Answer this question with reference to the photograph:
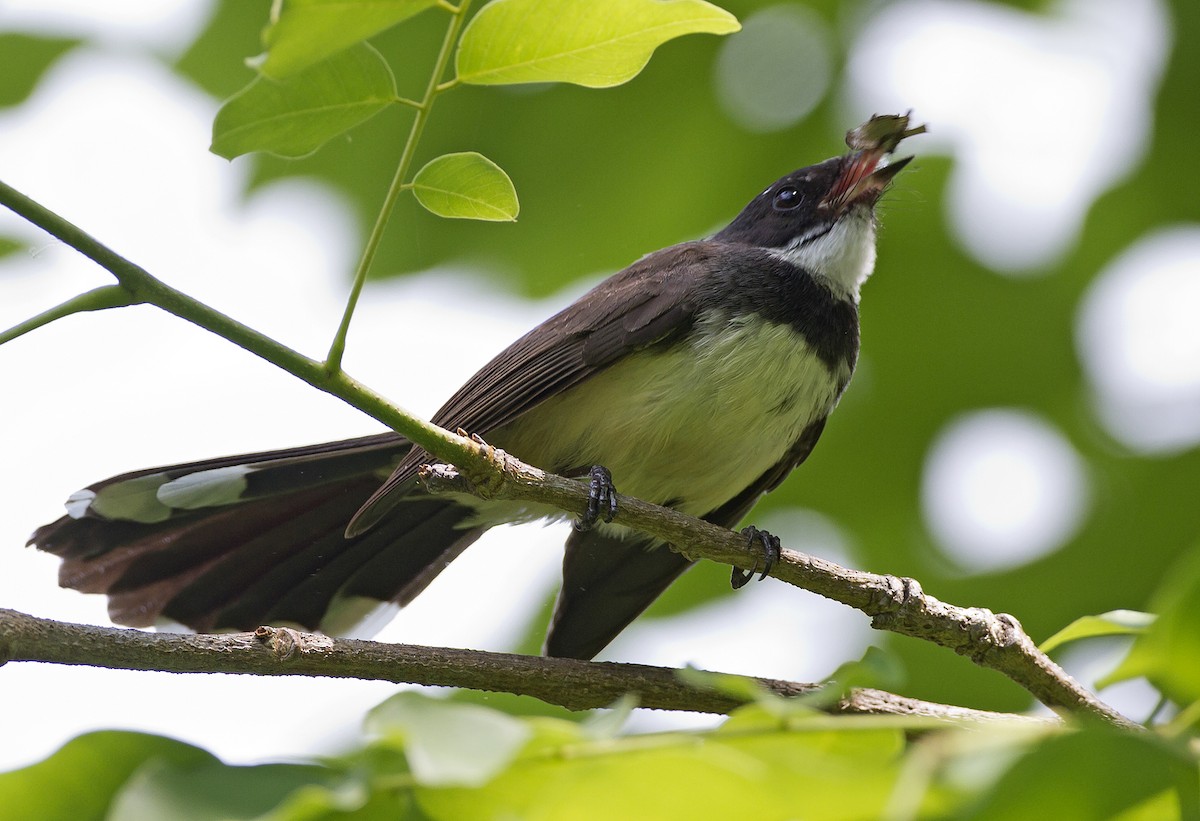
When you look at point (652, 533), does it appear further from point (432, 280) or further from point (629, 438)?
point (432, 280)

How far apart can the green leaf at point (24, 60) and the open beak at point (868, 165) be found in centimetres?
340

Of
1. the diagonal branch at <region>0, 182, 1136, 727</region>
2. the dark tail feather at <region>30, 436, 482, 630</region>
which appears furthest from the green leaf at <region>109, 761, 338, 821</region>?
the dark tail feather at <region>30, 436, 482, 630</region>

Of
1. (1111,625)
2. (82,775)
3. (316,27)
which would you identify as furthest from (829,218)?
(82,775)

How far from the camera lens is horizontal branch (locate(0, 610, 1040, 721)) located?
2600mm

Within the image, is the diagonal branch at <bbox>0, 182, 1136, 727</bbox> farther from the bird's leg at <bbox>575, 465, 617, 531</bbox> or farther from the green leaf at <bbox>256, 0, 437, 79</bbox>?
the green leaf at <bbox>256, 0, 437, 79</bbox>

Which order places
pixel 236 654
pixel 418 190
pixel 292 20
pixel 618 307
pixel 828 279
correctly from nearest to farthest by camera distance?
pixel 292 20 → pixel 418 190 → pixel 236 654 → pixel 618 307 → pixel 828 279

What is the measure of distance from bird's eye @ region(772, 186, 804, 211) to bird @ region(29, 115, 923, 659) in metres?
0.23

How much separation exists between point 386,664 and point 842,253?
2.96 m

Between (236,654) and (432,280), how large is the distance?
11.1 ft

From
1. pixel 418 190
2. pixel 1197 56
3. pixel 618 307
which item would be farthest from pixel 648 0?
pixel 1197 56

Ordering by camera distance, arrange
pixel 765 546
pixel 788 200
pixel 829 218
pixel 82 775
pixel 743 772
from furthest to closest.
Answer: pixel 788 200 → pixel 829 218 → pixel 765 546 → pixel 82 775 → pixel 743 772

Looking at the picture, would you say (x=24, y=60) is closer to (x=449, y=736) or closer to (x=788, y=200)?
(x=788, y=200)

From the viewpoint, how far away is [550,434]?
4.84m

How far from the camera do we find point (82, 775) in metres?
1.99
